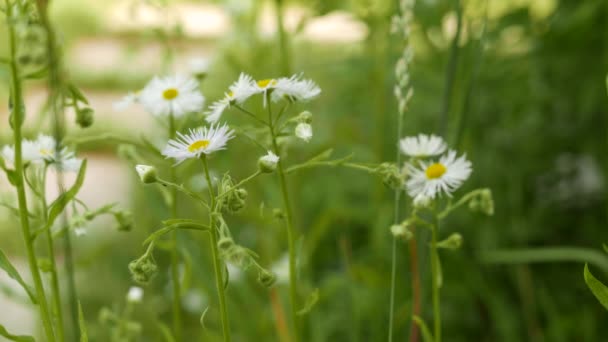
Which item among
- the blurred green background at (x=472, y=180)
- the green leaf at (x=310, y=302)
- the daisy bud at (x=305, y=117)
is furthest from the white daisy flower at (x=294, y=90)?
the blurred green background at (x=472, y=180)

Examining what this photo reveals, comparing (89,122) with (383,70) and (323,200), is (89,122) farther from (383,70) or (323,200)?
(323,200)

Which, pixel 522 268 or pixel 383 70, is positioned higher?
pixel 383 70

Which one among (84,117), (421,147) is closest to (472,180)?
(421,147)

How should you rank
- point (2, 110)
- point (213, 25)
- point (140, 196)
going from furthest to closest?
point (213, 25) < point (2, 110) < point (140, 196)

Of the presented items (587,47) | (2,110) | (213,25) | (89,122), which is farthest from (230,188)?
(213,25)

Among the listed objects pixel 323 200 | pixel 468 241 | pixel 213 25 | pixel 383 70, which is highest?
pixel 213 25

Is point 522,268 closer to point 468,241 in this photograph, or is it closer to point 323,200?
point 468,241

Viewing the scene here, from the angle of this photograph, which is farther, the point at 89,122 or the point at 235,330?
the point at 235,330

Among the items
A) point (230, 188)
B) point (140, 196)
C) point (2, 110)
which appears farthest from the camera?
point (2, 110)
